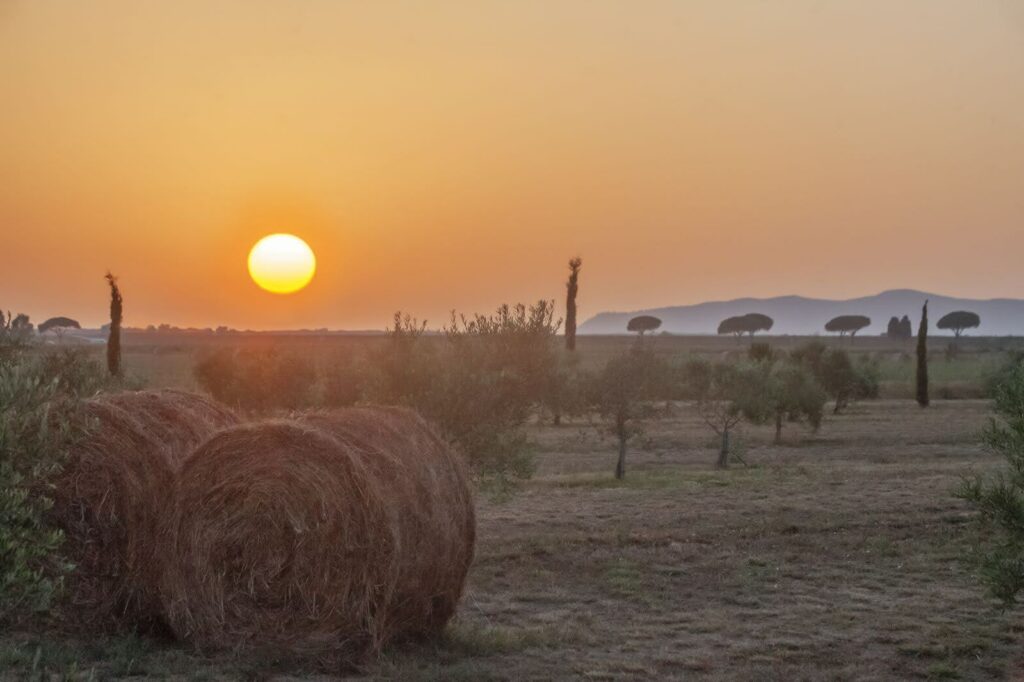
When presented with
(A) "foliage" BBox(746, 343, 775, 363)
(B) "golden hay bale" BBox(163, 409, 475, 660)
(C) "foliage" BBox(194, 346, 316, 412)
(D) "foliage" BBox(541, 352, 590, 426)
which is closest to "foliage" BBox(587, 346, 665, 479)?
(D) "foliage" BBox(541, 352, 590, 426)

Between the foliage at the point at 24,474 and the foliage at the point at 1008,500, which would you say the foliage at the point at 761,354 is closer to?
the foliage at the point at 1008,500

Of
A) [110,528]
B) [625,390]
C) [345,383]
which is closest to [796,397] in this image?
[625,390]

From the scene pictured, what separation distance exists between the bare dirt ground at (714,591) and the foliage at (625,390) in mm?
2895

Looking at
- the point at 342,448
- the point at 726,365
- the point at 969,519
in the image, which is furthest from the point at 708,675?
the point at 726,365

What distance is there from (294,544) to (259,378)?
2846 cm

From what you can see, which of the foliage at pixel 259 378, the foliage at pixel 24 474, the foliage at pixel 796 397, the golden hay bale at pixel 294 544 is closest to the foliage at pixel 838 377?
the foliage at pixel 796 397

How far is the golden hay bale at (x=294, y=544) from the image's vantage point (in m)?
11.2

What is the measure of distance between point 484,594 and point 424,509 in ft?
13.2

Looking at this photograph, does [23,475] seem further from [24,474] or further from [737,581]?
[737,581]

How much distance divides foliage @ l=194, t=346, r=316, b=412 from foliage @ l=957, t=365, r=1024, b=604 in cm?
2327

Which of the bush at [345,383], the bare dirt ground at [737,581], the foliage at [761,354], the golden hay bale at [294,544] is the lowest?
the bare dirt ground at [737,581]

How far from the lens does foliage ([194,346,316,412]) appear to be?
1436 inches

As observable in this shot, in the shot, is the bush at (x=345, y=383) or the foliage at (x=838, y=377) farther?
the foliage at (x=838, y=377)

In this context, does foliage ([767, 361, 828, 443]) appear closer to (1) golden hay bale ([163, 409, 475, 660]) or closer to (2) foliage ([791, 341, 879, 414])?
(2) foliage ([791, 341, 879, 414])
